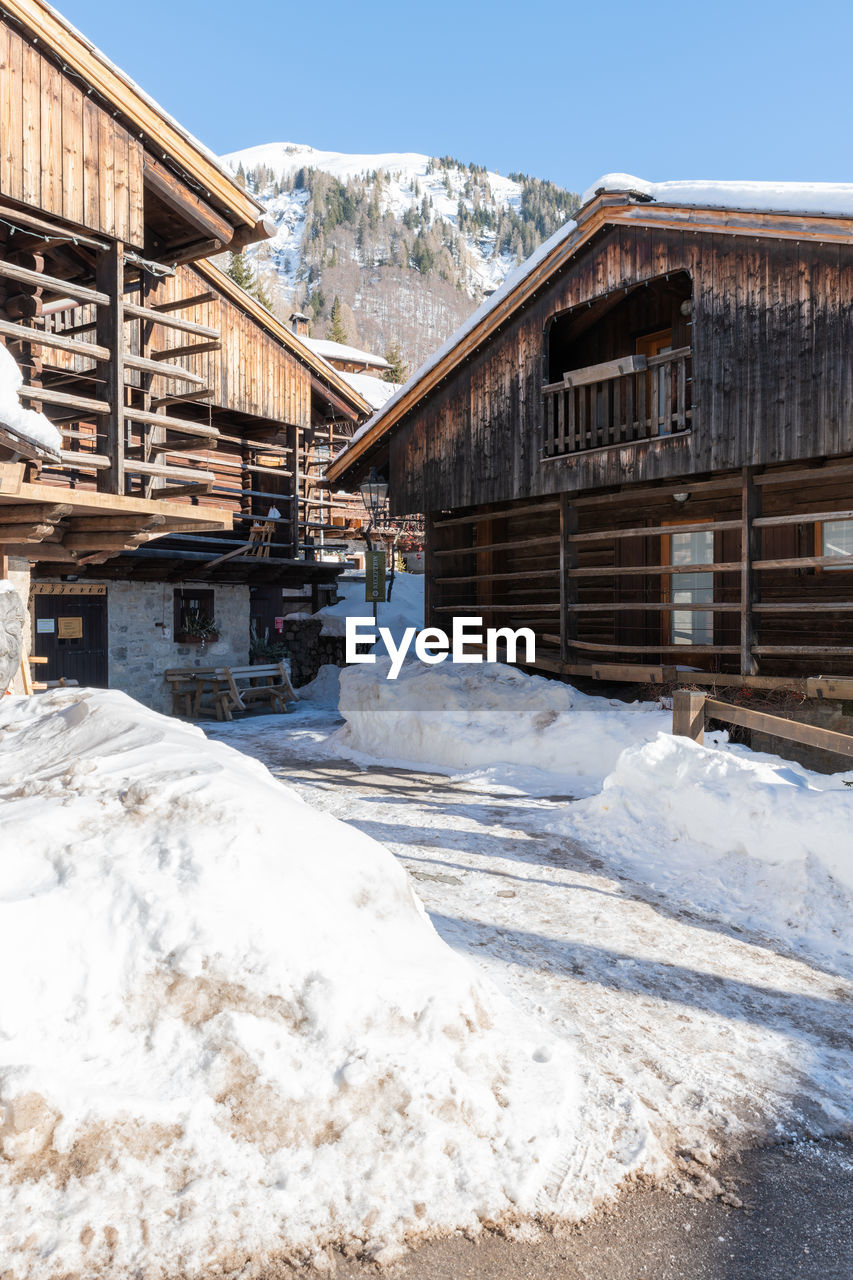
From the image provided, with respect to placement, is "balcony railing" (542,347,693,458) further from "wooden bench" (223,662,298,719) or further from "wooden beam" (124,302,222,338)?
"wooden bench" (223,662,298,719)

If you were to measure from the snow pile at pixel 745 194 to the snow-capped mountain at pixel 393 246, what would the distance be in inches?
4116

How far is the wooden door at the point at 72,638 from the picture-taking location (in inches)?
592

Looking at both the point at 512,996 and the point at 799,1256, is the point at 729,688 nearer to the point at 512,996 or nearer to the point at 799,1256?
the point at 512,996

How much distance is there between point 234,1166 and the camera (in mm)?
2789

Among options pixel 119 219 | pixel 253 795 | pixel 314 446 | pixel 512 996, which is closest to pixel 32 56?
pixel 119 219

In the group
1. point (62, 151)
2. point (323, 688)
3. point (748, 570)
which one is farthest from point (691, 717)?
point (323, 688)

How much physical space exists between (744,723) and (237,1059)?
5.63m

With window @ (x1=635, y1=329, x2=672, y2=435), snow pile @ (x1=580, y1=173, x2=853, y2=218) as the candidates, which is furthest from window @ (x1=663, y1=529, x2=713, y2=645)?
snow pile @ (x1=580, y1=173, x2=853, y2=218)

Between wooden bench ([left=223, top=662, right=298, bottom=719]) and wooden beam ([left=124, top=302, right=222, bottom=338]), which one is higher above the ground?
wooden beam ([left=124, top=302, right=222, bottom=338])

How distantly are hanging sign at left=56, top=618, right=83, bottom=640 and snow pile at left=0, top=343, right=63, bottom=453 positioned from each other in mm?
8102

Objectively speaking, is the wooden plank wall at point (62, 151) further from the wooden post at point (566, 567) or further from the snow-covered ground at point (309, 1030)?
the wooden post at point (566, 567)

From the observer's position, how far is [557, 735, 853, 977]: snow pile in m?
5.80

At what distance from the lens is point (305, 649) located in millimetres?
20953

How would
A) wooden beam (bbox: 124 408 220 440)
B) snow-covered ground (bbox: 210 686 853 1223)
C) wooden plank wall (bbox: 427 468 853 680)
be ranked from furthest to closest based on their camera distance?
wooden plank wall (bbox: 427 468 853 680) < wooden beam (bbox: 124 408 220 440) < snow-covered ground (bbox: 210 686 853 1223)
